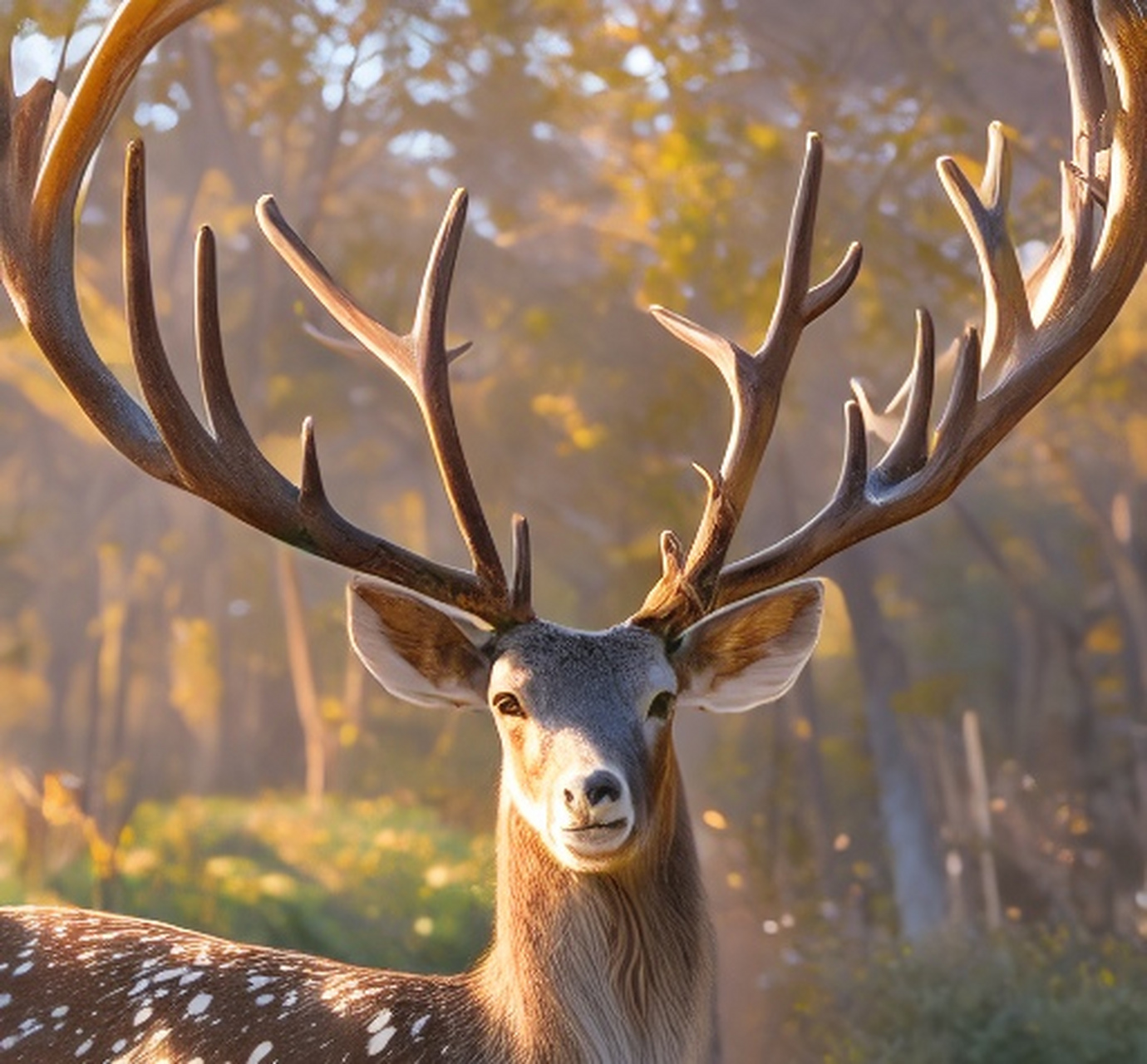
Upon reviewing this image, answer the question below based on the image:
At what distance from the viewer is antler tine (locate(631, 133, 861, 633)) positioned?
353 cm

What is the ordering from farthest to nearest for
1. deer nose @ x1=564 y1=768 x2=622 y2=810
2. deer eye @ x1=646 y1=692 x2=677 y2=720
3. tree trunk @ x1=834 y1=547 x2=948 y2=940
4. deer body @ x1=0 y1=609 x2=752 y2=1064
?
1. tree trunk @ x1=834 y1=547 x2=948 y2=940
2. deer eye @ x1=646 y1=692 x2=677 y2=720
3. deer body @ x1=0 y1=609 x2=752 y2=1064
4. deer nose @ x1=564 y1=768 x2=622 y2=810

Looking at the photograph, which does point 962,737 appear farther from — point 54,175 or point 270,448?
point 54,175

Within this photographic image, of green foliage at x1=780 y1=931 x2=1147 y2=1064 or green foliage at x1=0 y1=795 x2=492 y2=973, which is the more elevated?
green foliage at x1=0 y1=795 x2=492 y2=973

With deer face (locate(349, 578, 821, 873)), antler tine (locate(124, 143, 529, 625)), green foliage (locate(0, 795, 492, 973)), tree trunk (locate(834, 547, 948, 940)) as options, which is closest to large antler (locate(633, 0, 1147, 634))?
deer face (locate(349, 578, 821, 873))

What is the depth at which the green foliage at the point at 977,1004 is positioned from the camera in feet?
18.5

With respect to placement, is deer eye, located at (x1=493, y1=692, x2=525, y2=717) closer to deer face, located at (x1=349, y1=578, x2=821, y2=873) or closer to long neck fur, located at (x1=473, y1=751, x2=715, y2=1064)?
deer face, located at (x1=349, y1=578, x2=821, y2=873)

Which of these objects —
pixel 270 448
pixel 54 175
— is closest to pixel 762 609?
pixel 54 175

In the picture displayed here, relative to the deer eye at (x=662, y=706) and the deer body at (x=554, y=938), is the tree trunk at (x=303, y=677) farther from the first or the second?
the deer eye at (x=662, y=706)

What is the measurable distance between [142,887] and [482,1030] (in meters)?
5.60

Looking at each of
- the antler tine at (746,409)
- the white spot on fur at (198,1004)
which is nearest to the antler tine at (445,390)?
the antler tine at (746,409)

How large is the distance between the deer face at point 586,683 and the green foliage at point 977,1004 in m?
2.59

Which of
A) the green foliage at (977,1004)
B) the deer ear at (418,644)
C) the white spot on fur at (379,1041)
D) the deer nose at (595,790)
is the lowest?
the green foliage at (977,1004)

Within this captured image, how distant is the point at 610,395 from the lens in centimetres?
757

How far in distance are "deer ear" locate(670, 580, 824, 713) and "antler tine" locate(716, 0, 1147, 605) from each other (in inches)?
4.2
